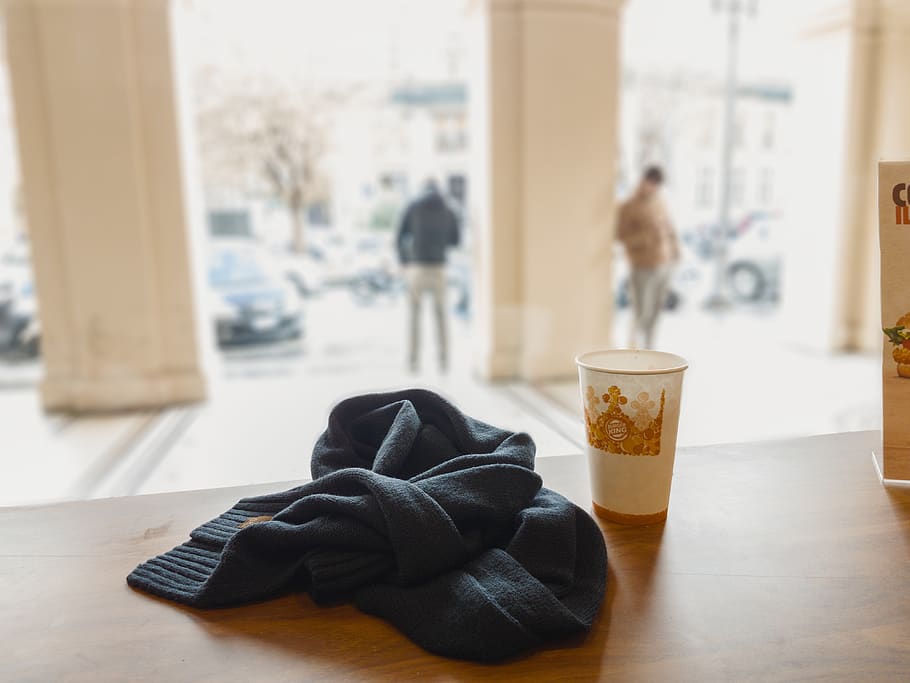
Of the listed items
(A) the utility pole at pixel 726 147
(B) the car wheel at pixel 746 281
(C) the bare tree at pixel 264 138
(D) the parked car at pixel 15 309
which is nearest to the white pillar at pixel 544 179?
(C) the bare tree at pixel 264 138

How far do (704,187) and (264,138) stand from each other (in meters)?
3.24

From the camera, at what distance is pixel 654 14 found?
4.34m

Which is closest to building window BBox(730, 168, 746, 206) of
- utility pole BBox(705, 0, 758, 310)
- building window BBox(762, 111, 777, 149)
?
utility pole BBox(705, 0, 758, 310)

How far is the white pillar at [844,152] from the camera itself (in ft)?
14.4

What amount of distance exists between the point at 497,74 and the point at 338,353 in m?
1.88

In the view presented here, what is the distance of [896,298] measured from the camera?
75 cm

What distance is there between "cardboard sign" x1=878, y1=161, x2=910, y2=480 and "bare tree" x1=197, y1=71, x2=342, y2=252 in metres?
3.61

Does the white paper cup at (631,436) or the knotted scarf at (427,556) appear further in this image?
the white paper cup at (631,436)

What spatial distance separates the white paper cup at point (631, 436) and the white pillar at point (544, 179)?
3248mm

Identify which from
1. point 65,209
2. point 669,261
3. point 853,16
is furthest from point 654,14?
point 65,209

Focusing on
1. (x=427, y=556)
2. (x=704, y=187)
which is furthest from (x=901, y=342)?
(x=704, y=187)

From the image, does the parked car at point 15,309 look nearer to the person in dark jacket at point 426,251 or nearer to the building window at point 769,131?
the person in dark jacket at point 426,251

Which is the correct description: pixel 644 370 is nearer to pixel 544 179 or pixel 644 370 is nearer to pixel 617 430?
pixel 617 430

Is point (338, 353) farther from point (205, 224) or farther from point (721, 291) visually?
point (721, 291)
